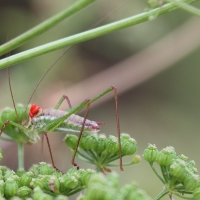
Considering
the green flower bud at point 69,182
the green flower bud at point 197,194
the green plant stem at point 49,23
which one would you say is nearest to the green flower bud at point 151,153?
the green flower bud at point 197,194

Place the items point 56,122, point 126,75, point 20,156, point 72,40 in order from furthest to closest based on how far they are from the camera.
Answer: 1. point 126,75
2. point 56,122
3. point 20,156
4. point 72,40

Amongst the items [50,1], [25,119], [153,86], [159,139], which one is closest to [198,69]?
[153,86]

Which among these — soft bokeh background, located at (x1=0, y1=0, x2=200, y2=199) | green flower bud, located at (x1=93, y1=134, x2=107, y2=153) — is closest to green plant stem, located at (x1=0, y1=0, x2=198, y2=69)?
green flower bud, located at (x1=93, y1=134, x2=107, y2=153)

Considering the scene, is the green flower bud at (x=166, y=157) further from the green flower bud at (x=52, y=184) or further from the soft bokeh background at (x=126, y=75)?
the soft bokeh background at (x=126, y=75)

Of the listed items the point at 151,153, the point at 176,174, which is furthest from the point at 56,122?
the point at 176,174

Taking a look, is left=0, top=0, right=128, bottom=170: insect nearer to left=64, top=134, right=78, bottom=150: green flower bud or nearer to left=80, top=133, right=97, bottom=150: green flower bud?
left=64, top=134, right=78, bottom=150: green flower bud

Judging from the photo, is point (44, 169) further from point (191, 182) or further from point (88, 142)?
point (191, 182)

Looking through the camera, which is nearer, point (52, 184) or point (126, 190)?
point (126, 190)
